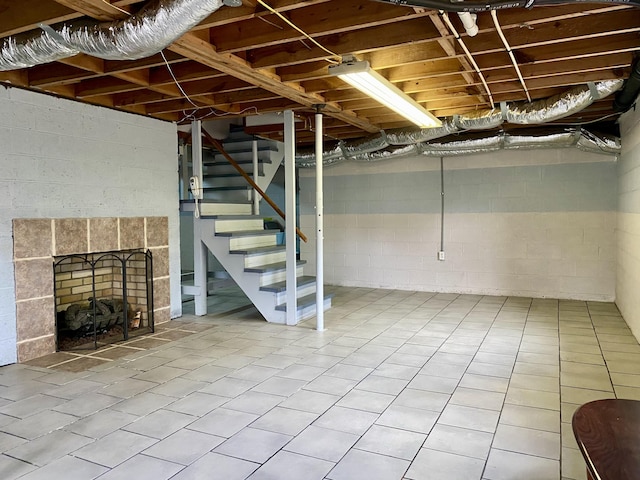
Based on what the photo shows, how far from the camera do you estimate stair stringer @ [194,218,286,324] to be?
17.3 feet

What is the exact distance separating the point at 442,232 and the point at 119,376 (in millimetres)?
5059

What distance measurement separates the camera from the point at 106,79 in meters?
4.18

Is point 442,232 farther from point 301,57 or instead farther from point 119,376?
point 119,376

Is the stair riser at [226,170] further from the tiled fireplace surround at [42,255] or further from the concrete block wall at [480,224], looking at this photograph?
the tiled fireplace surround at [42,255]

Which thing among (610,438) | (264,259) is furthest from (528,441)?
(264,259)

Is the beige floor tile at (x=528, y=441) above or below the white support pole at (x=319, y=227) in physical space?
below

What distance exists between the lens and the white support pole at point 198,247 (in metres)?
5.58

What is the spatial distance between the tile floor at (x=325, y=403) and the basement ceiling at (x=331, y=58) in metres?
2.28

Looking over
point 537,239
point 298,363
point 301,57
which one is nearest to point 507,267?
point 537,239

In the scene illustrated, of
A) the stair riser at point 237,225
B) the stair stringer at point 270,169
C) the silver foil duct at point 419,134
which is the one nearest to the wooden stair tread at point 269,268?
the stair riser at point 237,225

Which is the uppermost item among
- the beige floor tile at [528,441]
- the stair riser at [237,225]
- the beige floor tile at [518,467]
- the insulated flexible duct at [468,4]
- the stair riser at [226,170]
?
the insulated flexible duct at [468,4]

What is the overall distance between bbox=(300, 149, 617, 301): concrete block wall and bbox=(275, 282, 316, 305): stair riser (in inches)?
79.1

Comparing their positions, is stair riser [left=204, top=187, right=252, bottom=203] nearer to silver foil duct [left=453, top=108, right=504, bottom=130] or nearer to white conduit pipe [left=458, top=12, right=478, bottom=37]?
silver foil duct [left=453, top=108, right=504, bottom=130]

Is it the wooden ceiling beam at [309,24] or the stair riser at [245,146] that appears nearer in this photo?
the wooden ceiling beam at [309,24]
